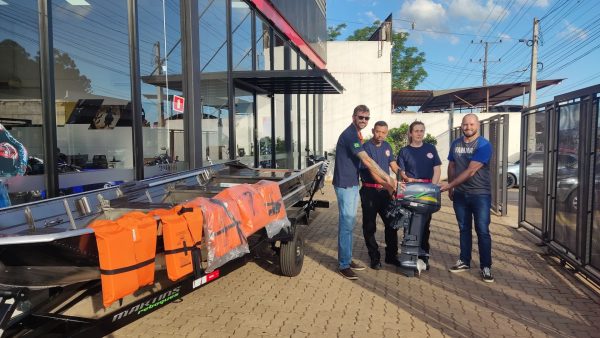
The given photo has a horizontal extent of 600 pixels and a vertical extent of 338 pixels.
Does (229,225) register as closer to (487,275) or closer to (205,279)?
(205,279)

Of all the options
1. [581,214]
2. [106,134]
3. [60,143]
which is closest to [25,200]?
[60,143]

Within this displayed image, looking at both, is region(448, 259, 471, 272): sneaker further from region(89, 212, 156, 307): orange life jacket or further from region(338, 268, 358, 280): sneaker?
region(89, 212, 156, 307): orange life jacket

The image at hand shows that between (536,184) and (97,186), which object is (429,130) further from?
(97,186)

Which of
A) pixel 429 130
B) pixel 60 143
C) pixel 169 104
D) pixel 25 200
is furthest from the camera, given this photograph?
pixel 429 130

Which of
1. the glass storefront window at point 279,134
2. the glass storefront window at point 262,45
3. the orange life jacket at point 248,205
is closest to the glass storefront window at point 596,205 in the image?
the orange life jacket at point 248,205

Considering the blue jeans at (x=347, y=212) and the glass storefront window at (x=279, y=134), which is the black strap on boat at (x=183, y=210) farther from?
the glass storefront window at (x=279, y=134)

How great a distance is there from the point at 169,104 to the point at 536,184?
5522 millimetres

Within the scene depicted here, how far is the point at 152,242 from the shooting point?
2621mm

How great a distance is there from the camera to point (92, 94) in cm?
500

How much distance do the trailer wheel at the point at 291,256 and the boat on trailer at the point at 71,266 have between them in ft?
0.90

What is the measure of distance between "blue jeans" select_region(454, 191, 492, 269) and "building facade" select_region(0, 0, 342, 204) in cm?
376

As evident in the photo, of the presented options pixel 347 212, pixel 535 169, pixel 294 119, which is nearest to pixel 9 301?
pixel 347 212

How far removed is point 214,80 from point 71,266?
591 centimetres

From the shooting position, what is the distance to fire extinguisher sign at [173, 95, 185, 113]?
6.75 metres
